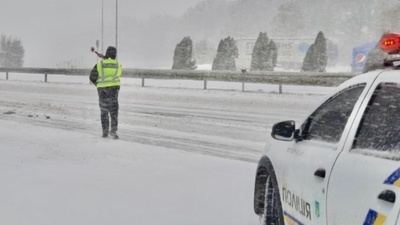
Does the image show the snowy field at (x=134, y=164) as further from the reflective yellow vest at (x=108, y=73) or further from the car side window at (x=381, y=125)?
the car side window at (x=381, y=125)

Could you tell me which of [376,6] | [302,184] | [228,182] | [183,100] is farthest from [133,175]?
[376,6]

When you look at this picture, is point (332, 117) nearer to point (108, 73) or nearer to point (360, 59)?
point (108, 73)

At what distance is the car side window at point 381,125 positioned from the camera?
2.96 meters

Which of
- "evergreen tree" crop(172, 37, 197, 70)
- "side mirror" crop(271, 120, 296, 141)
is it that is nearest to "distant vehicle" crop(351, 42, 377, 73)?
"evergreen tree" crop(172, 37, 197, 70)

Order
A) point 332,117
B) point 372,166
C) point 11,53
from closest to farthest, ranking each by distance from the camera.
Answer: point 372,166 → point 332,117 → point 11,53

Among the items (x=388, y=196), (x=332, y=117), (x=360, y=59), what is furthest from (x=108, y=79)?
(x=360, y=59)

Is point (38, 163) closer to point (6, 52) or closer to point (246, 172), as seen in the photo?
point (246, 172)

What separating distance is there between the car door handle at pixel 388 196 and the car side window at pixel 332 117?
3.08ft

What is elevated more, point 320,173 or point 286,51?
point 286,51

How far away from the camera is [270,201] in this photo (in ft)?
15.9

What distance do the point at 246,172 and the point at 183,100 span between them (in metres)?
13.1

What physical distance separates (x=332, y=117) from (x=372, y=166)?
115cm

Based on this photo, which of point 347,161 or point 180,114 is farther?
point 180,114

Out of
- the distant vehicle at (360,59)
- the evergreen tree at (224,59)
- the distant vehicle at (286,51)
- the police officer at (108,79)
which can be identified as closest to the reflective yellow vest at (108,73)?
the police officer at (108,79)
